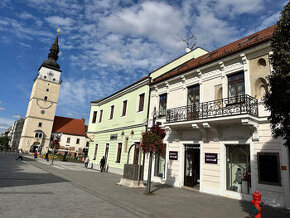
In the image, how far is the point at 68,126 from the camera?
71.1m

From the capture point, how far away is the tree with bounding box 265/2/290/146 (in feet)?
18.5

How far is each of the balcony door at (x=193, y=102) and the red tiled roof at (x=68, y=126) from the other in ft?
201

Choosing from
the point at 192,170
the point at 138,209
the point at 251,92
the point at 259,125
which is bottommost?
the point at 138,209

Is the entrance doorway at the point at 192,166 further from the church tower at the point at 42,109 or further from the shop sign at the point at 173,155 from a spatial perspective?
the church tower at the point at 42,109

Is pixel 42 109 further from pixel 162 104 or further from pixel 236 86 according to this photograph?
pixel 236 86

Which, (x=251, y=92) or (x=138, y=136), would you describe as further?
(x=138, y=136)

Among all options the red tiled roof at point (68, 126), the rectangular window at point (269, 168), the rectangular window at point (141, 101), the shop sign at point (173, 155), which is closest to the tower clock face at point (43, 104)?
the red tiled roof at point (68, 126)

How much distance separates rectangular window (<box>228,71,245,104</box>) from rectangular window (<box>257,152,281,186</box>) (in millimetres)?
3205

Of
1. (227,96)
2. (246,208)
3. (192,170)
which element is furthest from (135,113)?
(246,208)

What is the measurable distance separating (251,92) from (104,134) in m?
17.7

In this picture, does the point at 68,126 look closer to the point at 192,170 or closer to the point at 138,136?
the point at 138,136

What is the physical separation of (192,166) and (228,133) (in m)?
3.59

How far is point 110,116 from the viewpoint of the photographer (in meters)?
24.4

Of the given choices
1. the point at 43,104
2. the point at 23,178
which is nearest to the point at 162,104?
the point at 23,178
